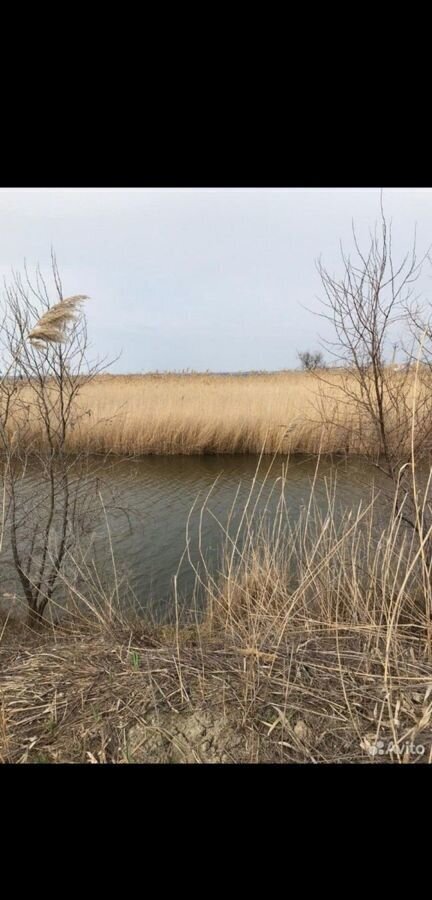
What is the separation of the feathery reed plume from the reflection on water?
140 centimetres

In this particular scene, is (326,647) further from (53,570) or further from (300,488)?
(300,488)

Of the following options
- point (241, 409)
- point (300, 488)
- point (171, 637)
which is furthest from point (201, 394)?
point (171, 637)

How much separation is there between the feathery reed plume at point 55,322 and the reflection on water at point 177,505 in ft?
4.60

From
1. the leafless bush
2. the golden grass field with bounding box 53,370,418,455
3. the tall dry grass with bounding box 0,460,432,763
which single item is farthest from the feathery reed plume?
the golden grass field with bounding box 53,370,418,455

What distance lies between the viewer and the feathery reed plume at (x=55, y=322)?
3.12 meters

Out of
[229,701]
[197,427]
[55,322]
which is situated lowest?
[229,701]

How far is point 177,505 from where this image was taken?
5.84m

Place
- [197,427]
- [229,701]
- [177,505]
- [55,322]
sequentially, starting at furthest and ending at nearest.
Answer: [197,427] < [177,505] < [55,322] < [229,701]

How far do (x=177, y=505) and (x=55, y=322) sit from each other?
346 cm

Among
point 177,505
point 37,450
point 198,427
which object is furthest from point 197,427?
point 37,450

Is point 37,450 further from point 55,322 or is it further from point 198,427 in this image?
point 198,427

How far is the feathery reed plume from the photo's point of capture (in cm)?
312

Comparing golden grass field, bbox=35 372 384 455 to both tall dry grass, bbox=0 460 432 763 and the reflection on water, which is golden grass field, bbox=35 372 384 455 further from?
tall dry grass, bbox=0 460 432 763

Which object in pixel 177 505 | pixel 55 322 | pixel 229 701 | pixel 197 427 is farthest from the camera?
pixel 197 427
